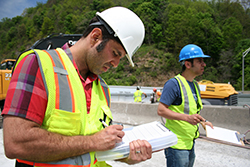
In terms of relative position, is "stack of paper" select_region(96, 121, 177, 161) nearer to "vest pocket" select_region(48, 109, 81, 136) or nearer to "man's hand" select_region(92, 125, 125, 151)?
"man's hand" select_region(92, 125, 125, 151)

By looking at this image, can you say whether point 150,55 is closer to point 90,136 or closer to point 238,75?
point 238,75

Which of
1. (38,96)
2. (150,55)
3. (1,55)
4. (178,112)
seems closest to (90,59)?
(38,96)

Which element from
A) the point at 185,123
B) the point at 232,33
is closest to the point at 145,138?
the point at 185,123

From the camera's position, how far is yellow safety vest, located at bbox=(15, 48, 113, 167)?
1.03 m

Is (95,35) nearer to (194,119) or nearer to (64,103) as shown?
(64,103)

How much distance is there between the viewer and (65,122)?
1059 millimetres

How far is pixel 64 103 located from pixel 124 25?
77cm

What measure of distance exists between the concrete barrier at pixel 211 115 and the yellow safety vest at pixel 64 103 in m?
5.27

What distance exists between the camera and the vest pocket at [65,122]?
40.3 inches

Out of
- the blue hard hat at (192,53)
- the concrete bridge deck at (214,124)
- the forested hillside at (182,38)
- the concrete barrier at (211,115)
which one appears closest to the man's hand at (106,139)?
the blue hard hat at (192,53)

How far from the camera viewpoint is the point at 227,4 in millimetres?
71750

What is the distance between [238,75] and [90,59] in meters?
52.8

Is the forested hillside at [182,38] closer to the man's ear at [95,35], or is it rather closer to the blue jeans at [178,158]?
the blue jeans at [178,158]

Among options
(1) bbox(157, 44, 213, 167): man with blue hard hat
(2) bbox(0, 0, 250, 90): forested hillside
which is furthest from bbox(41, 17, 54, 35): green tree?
(1) bbox(157, 44, 213, 167): man with blue hard hat
